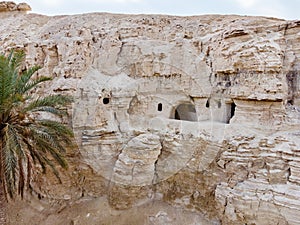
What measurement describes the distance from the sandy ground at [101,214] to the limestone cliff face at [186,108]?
0.40 m

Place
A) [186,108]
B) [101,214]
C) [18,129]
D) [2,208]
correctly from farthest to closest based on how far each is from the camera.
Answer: [186,108] < [101,214] < [2,208] < [18,129]

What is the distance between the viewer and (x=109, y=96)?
11.3 meters

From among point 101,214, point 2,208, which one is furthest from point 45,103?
point 101,214

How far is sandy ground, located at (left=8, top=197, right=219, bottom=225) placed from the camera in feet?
31.2

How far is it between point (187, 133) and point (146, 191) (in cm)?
322

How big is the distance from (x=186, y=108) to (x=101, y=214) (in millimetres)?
6669

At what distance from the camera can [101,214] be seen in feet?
32.7

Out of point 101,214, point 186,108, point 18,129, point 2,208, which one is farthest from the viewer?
point 186,108

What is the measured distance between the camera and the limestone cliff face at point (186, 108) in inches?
355

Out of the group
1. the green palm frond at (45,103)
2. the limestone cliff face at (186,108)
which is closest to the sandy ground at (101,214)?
the limestone cliff face at (186,108)

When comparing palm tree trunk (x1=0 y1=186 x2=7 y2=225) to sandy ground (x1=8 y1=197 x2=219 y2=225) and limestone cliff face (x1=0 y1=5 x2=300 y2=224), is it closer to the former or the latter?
sandy ground (x1=8 y1=197 x2=219 y2=225)

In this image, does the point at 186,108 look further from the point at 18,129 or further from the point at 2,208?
the point at 2,208

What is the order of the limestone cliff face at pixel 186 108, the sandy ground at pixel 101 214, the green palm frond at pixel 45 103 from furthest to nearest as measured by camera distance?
the sandy ground at pixel 101 214, the limestone cliff face at pixel 186 108, the green palm frond at pixel 45 103

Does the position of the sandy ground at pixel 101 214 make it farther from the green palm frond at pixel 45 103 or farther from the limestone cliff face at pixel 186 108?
the green palm frond at pixel 45 103
